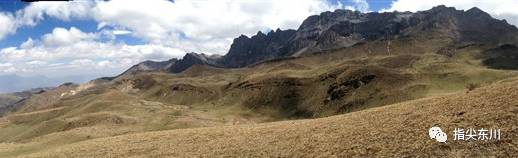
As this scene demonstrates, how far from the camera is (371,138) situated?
36344mm

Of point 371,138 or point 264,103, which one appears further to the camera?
point 264,103

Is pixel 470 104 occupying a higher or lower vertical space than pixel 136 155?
higher

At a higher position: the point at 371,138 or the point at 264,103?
the point at 371,138

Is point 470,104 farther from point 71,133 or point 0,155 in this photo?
point 71,133

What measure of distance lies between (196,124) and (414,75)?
64.2 m

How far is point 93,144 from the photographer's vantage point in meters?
57.9

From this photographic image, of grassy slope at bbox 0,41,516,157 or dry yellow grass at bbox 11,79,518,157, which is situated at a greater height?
dry yellow grass at bbox 11,79,518,157

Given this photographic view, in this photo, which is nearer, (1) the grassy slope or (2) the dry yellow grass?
(2) the dry yellow grass

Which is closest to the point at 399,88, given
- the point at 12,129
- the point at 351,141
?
the point at 351,141

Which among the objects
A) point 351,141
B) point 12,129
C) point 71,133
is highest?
point 351,141

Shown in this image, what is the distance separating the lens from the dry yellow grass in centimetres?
3119

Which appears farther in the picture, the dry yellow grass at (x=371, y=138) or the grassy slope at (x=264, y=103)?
the grassy slope at (x=264, y=103)

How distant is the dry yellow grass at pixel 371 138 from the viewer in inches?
1228

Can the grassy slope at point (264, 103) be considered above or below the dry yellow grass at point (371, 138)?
below
